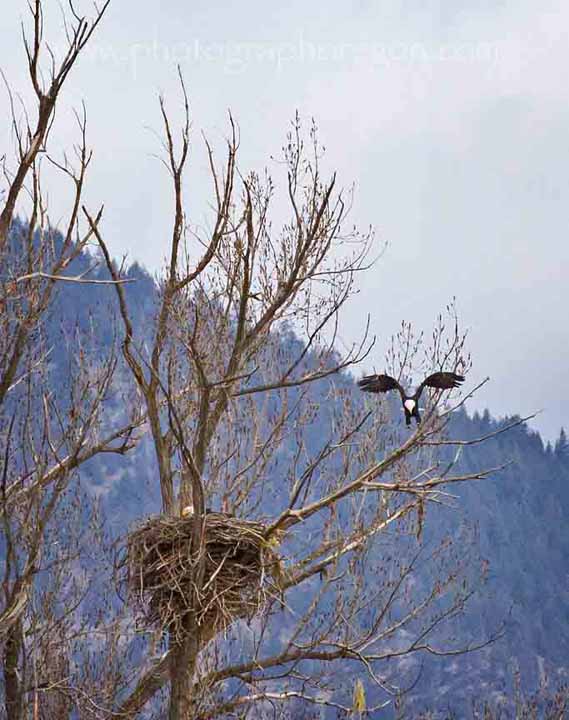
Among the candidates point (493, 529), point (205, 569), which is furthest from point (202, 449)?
point (493, 529)

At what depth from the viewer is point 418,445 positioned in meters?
7.94

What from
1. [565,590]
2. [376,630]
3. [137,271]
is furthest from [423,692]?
[376,630]

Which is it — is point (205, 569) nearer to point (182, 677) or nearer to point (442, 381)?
point (182, 677)

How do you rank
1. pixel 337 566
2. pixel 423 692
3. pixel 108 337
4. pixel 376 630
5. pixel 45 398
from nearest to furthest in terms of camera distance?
pixel 45 398
pixel 337 566
pixel 376 630
pixel 423 692
pixel 108 337

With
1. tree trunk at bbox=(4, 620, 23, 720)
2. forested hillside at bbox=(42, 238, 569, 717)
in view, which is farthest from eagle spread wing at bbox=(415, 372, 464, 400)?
forested hillside at bbox=(42, 238, 569, 717)

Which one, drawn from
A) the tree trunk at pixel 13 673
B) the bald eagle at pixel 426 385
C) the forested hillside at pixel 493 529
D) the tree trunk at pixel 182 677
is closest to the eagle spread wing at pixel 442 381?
the bald eagle at pixel 426 385

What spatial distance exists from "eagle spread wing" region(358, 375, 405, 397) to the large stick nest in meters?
1.34

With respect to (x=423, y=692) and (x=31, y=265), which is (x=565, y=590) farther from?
(x=31, y=265)

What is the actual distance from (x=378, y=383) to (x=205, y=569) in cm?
186

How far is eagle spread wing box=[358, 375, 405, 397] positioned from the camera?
26.9 ft

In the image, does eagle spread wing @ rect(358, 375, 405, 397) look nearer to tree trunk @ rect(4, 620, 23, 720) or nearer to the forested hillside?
tree trunk @ rect(4, 620, 23, 720)

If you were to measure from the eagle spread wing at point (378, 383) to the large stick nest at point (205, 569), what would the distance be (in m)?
1.34

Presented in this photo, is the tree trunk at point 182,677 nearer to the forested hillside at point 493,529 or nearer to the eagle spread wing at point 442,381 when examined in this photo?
the eagle spread wing at point 442,381

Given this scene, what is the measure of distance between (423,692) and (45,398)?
52.2 m
